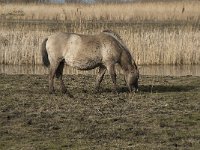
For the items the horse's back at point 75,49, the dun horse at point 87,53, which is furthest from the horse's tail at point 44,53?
the horse's back at point 75,49

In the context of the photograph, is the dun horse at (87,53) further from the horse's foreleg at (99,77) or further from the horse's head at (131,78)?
the horse's foreleg at (99,77)

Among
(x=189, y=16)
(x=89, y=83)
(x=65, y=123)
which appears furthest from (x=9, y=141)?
(x=189, y=16)

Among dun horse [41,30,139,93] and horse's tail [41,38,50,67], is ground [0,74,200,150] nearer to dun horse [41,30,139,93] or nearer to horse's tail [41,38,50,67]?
dun horse [41,30,139,93]

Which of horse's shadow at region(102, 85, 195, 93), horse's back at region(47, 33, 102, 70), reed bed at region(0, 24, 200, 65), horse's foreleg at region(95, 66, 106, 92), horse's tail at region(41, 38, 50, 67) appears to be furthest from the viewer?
reed bed at region(0, 24, 200, 65)

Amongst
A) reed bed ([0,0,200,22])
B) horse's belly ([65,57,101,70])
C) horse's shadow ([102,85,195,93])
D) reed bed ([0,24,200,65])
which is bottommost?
reed bed ([0,0,200,22])

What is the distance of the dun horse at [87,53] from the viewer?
43.1 feet

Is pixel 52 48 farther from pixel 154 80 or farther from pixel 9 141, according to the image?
pixel 9 141

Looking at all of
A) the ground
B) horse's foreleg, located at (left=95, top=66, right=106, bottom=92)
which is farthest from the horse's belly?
the ground

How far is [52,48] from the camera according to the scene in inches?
516

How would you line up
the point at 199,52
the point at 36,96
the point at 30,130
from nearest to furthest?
the point at 30,130 < the point at 36,96 < the point at 199,52

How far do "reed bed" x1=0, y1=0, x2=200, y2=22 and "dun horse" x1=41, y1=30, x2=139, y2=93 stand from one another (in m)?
22.8

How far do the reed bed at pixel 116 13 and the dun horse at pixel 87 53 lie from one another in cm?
2279

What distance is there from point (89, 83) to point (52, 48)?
2456mm

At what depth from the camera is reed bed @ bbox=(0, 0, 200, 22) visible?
1529 inches
